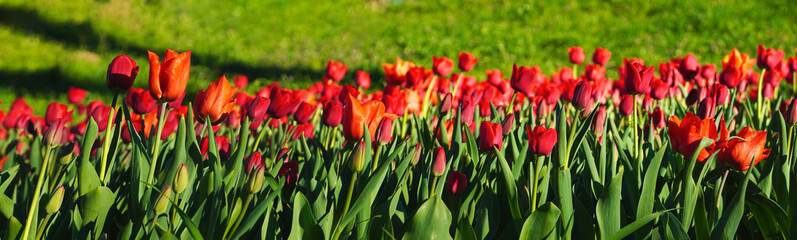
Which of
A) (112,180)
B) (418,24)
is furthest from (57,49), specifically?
(112,180)

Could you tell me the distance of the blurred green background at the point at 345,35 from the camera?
24.8ft

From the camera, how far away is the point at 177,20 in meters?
11.2

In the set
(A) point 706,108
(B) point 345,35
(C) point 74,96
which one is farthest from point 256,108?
(B) point 345,35

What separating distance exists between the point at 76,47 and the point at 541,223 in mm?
9025

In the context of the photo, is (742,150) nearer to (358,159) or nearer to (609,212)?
(609,212)

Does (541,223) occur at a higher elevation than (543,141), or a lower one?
lower

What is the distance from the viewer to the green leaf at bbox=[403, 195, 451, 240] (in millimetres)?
1024

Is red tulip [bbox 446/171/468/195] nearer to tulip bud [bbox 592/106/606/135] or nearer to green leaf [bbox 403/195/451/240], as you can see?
green leaf [bbox 403/195/451/240]

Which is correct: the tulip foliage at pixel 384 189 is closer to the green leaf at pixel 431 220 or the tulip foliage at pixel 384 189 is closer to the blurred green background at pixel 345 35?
the green leaf at pixel 431 220

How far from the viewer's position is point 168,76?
1.19 meters

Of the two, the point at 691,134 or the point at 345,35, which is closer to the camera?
the point at 691,134

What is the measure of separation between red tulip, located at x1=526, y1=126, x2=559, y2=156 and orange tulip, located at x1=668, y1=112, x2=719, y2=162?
0.24 meters

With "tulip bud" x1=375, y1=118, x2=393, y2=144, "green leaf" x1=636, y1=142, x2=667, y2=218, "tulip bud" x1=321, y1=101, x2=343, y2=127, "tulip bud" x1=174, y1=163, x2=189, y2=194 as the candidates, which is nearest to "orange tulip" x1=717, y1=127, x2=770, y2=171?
"green leaf" x1=636, y1=142, x2=667, y2=218

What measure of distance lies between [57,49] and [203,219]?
8.27m
